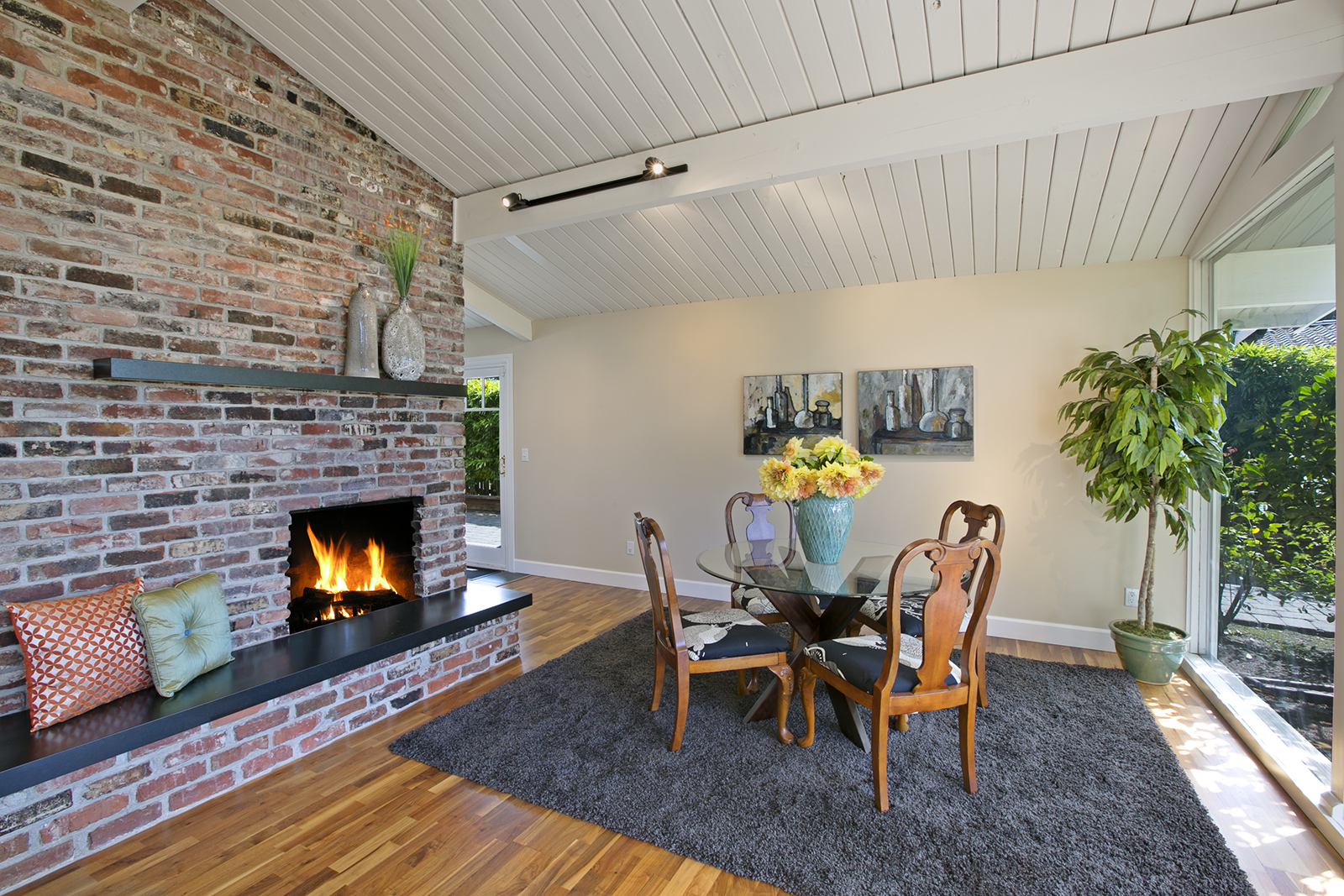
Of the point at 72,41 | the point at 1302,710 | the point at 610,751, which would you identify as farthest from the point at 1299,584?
the point at 72,41

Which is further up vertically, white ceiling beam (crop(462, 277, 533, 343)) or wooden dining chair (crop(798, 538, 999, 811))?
white ceiling beam (crop(462, 277, 533, 343))

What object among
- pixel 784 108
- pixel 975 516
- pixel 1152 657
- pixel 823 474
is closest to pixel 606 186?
pixel 784 108

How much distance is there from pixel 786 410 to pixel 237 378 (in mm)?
3178

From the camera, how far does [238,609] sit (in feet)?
8.14

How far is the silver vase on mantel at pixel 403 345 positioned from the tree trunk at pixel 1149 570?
12.0 ft

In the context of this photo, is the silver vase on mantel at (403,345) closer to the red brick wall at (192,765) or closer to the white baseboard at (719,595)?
the red brick wall at (192,765)

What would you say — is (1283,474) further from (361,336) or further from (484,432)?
(484,432)

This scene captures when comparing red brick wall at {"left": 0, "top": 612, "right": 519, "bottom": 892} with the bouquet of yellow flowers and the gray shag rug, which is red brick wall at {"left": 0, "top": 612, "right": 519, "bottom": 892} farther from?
the bouquet of yellow flowers

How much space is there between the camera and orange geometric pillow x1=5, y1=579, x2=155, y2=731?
1.85 meters

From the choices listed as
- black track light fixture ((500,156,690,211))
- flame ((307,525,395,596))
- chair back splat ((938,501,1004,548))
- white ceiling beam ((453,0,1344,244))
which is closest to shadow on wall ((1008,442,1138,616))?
chair back splat ((938,501,1004,548))

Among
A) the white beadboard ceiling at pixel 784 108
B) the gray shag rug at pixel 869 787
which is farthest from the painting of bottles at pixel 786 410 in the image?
the gray shag rug at pixel 869 787

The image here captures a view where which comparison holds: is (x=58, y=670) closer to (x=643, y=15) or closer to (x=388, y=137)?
(x=388, y=137)

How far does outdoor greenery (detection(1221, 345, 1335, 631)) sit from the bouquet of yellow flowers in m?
1.50

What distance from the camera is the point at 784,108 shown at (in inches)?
104
